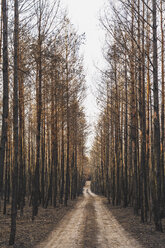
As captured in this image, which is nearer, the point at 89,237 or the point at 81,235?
the point at 89,237

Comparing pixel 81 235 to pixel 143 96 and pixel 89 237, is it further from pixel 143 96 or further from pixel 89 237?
pixel 143 96

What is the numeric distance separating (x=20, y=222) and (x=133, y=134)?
6.20 metres

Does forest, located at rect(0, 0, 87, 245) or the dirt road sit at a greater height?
forest, located at rect(0, 0, 87, 245)

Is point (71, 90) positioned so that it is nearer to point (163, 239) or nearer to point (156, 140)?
point (156, 140)

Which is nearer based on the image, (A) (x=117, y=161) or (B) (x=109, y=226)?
(B) (x=109, y=226)

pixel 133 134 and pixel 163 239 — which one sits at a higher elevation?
pixel 133 134

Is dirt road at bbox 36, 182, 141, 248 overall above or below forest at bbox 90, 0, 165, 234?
below

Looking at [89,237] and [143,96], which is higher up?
[143,96]

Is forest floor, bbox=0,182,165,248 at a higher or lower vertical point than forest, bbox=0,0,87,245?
lower

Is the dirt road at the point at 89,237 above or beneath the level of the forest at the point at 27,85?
beneath

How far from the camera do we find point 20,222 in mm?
11688

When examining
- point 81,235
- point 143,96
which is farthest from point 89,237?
point 143,96

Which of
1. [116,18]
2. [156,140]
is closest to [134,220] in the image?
[156,140]

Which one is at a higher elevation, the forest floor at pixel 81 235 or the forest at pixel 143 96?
the forest at pixel 143 96
